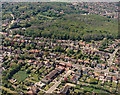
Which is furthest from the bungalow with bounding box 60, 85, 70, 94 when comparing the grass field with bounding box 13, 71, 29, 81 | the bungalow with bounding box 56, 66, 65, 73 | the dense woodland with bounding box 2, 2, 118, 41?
the dense woodland with bounding box 2, 2, 118, 41

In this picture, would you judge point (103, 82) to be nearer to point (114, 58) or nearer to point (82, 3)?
point (114, 58)

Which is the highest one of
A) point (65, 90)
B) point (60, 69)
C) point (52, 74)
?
point (60, 69)

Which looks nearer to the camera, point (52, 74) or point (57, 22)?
point (52, 74)

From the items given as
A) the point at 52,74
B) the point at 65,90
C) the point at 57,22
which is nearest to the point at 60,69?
the point at 52,74

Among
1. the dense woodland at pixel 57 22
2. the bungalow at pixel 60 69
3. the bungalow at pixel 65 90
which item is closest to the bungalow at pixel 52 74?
the bungalow at pixel 60 69

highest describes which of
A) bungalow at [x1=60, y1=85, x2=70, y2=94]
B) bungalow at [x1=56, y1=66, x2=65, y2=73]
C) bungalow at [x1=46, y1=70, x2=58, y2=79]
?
bungalow at [x1=56, y1=66, x2=65, y2=73]

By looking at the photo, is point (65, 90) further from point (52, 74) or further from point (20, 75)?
point (20, 75)

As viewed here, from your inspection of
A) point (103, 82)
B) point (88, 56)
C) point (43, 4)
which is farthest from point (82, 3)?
point (103, 82)

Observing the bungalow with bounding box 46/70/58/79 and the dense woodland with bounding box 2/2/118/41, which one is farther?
the dense woodland with bounding box 2/2/118/41

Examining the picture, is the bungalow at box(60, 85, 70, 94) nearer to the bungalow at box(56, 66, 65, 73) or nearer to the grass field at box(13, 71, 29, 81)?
the bungalow at box(56, 66, 65, 73)
